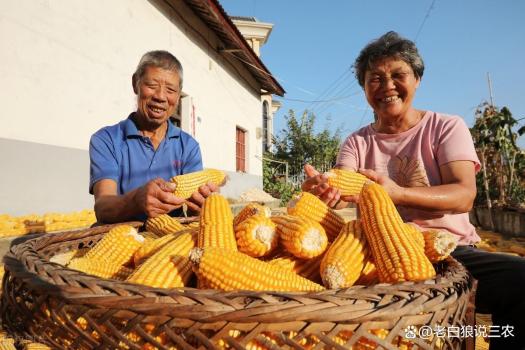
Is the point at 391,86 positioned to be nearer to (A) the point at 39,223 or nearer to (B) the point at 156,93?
(B) the point at 156,93

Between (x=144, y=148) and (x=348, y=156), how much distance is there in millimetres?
1613

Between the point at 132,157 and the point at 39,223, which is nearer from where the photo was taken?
the point at 132,157

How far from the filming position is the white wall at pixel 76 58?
4383mm

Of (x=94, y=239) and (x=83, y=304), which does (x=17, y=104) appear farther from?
(x=83, y=304)

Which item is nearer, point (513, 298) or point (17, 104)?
point (513, 298)

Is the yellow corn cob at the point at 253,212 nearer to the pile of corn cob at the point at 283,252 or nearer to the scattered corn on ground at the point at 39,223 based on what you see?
the pile of corn cob at the point at 283,252

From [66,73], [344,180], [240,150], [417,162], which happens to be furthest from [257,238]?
[240,150]

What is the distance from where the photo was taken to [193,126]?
9078mm

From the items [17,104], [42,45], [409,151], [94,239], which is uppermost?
[42,45]

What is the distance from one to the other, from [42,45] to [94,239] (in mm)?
4161

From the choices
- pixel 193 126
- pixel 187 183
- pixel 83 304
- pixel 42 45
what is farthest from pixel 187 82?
pixel 83 304

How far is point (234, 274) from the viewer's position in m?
1.07

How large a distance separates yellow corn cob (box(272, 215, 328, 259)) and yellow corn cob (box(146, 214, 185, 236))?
75 centimetres

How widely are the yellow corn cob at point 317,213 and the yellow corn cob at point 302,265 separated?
0.75 feet
